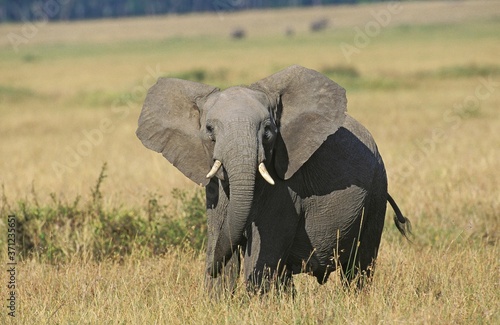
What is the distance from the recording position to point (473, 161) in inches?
504

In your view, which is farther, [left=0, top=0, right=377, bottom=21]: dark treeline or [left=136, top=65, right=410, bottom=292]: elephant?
[left=0, top=0, right=377, bottom=21]: dark treeline

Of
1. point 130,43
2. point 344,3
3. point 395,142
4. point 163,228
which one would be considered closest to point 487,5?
point 344,3

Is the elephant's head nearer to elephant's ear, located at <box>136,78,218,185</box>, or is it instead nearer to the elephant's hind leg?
elephant's ear, located at <box>136,78,218,185</box>

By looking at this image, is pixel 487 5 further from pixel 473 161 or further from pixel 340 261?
pixel 340 261

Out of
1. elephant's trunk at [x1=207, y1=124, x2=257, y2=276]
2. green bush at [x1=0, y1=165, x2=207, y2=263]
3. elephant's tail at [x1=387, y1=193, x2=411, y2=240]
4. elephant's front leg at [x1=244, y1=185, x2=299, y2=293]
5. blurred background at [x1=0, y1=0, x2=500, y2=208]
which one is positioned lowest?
blurred background at [x1=0, y1=0, x2=500, y2=208]

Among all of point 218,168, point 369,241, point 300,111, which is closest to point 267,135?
point 218,168

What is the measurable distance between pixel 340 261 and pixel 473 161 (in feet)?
22.9

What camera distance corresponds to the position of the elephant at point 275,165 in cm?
535

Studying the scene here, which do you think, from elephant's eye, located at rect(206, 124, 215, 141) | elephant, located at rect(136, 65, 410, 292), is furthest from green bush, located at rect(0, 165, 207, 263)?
elephant's eye, located at rect(206, 124, 215, 141)

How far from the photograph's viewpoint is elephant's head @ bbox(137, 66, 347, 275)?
517 centimetres

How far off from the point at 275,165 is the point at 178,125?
2.28 ft

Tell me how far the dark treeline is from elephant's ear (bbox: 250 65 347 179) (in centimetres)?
10598

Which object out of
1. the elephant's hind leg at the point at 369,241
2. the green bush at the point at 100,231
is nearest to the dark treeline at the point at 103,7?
the green bush at the point at 100,231

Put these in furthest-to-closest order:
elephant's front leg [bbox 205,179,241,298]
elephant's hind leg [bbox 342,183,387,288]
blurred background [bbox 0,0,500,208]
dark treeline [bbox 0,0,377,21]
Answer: dark treeline [bbox 0,0,377,21] → blurred background [bbox 0,0,500,208] → elephant's hind leg [bbox 342,183,387,288] → elephant's front leg [bbox 205,179,241,298]
